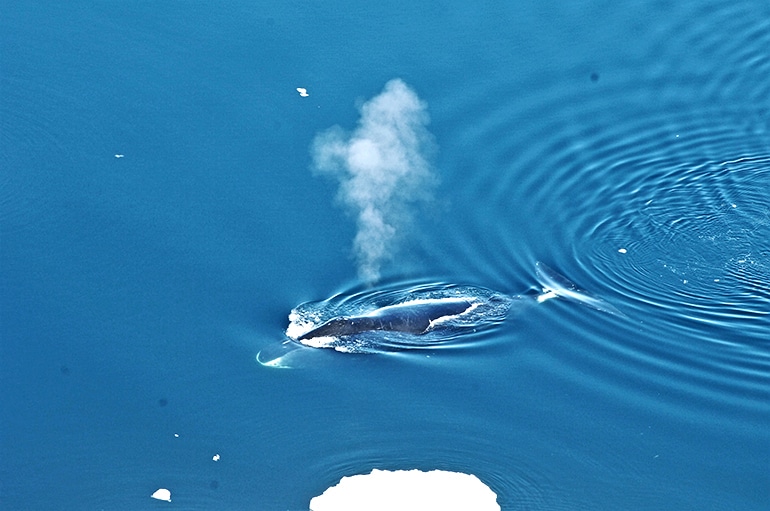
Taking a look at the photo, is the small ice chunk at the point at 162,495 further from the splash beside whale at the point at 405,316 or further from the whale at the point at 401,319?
the whale at the point at 401,319

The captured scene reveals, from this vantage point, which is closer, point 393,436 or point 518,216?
point 393,436

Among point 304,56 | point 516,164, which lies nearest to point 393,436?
point 516,164

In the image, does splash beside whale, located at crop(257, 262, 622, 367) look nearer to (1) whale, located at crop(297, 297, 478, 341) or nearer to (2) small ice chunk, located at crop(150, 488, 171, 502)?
(1) whale, located at crop(297, 297, 478, 341)

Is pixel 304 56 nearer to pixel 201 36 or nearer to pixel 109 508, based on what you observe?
pixel 201 36

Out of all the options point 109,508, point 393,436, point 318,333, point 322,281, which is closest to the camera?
point 109,508

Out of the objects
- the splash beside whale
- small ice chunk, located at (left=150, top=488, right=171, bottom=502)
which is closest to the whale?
the splash beside whale

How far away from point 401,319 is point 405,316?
0.10m

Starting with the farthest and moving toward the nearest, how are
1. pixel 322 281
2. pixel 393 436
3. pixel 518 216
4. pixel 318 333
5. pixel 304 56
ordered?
pixel 304 56 → pixel 518 216 → pixel 322 281 → pixel 318 333 → pixel 393 436

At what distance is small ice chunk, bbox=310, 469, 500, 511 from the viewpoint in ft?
54.4

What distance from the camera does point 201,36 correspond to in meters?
26.4

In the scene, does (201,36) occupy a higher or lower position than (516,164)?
higher

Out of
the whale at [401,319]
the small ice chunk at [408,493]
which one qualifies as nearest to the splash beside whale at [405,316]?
the whale at [401,319]

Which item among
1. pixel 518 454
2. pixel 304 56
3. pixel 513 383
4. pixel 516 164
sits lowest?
pixel 518 454

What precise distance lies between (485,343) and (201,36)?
39.4ft
